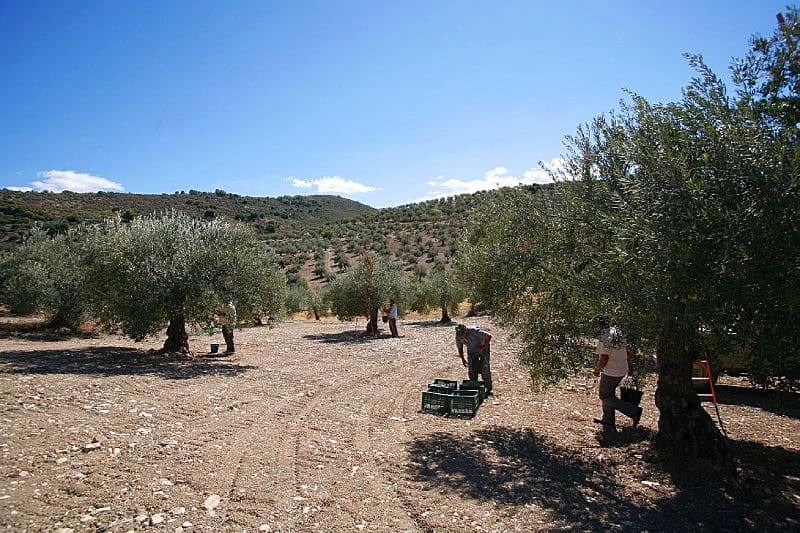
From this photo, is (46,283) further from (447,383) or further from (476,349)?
(476,349)

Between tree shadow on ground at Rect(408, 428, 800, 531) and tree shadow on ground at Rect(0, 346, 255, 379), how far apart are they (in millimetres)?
8450

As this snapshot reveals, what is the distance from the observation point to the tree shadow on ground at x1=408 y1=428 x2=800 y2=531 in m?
5.39

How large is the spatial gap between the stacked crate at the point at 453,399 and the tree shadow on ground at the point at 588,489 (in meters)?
1.57

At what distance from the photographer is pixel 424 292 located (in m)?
32.3

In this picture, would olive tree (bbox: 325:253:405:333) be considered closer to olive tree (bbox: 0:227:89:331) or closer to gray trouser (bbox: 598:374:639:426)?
olive tree (bbox: 0:227:89:331)

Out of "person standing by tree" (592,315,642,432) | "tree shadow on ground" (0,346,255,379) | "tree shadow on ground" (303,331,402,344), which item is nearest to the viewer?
"person standing by tree" (592,315,642,432)

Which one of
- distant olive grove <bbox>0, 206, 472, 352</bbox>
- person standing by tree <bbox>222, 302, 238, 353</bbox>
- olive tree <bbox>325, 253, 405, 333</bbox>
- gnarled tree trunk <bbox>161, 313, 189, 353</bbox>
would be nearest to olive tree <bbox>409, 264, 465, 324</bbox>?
olive tree <bbox>325, 253, 405, 333</bbox>

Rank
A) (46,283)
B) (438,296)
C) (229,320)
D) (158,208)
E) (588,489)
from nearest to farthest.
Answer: (588,489) → (229,320) → (46,283) → (438,296) → (158,208)

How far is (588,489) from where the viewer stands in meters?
6.25

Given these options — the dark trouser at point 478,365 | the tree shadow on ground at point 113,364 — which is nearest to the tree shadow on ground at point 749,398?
the dark trouser at point 478,365

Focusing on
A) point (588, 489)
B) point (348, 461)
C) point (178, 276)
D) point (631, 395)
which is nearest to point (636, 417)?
point (631, 395)

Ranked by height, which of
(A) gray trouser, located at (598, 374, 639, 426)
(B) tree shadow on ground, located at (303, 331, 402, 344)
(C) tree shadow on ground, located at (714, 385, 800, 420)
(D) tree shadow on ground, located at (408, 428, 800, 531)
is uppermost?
(A) gray trouser, located at (598, 374, 639, 426)

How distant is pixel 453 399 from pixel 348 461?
10.7ft

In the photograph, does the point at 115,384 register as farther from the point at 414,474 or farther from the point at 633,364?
the point at 633,364
